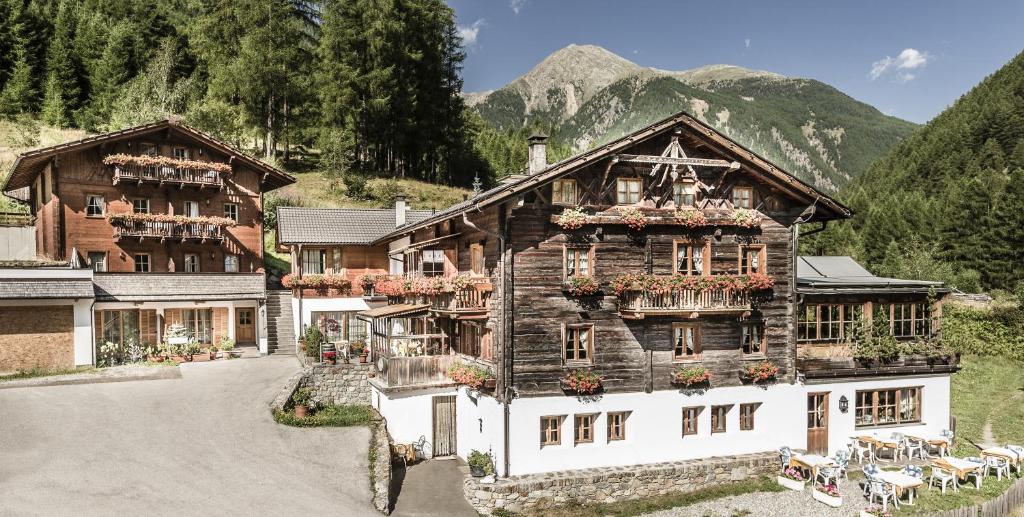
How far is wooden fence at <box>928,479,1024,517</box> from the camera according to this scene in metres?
15.7

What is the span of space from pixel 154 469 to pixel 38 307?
12.7 meters

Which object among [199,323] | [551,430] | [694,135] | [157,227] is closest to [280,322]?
[199,323]

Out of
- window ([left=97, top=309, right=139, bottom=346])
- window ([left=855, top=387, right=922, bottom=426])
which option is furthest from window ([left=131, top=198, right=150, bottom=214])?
window ([left=855, top=387, right=922, bottom=426])

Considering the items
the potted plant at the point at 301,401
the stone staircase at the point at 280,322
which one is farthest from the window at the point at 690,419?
the stone staircase at the point at 280,322

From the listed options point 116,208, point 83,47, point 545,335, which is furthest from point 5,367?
point 83,47

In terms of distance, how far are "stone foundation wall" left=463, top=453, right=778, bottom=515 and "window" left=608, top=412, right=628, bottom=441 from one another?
3.15 feet

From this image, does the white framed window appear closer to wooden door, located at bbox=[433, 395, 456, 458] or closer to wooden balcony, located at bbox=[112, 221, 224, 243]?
wooden balcony, located at bbox=[112, 221, 224, 243]

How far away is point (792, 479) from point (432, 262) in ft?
46.0

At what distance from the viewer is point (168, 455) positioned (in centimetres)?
1728

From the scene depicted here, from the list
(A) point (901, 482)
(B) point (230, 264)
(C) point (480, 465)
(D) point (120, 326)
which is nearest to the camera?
(A) point (901, 482)

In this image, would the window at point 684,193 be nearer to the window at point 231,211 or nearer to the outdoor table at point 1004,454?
the outdoor table at point 1004,454

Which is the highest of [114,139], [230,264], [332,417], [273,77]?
[273,77]

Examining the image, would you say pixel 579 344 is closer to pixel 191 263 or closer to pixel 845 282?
pixel 845 282

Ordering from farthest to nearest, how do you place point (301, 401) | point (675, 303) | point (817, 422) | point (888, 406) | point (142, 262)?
point (142, 262), point (888, 406), point (817, 422), point (301, 401), point (675, 303)
